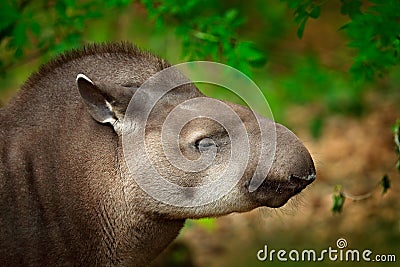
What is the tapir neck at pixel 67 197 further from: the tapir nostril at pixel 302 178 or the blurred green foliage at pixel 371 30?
the blurred green foliage at pixel 371 30

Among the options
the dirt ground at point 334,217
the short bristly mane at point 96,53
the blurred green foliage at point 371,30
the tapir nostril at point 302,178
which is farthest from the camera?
the dirt ground at point 334,217

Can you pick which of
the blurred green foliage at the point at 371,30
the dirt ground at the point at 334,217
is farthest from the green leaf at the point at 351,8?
the dirt ground at the point at 334,217

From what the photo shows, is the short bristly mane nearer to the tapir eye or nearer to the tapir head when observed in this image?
the tapir head

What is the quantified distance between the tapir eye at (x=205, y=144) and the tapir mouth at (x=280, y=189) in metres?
0.32

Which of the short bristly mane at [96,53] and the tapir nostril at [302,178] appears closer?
the tapir nostril at [302,178]

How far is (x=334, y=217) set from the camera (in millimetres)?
9461

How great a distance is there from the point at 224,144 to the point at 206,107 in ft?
0.75

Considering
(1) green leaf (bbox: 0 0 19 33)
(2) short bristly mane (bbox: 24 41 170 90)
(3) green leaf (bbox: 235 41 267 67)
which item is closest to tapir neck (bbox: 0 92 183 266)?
(2) short bristly mane (bbox: 24 41 170 90)

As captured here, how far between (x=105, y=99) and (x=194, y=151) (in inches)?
20.5

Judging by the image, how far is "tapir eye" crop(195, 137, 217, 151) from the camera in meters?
4.64

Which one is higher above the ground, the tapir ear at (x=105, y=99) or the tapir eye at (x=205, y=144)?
the tapir ear at (x=105, y=99)

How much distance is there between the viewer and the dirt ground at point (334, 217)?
8.75 metres

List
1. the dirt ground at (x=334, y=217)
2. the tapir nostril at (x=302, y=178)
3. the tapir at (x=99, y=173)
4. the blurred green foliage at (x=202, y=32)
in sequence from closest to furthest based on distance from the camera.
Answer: the tapir nostril at (x=302, y=178) < the tapir at (x=99, y=173) < the blurred green foliage at (x=202, y=32) < the dirt ground at (x=334, y=217)

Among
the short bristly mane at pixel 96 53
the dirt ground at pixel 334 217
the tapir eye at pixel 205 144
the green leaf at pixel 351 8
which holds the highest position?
the short bristly mane at pixel 96 53
